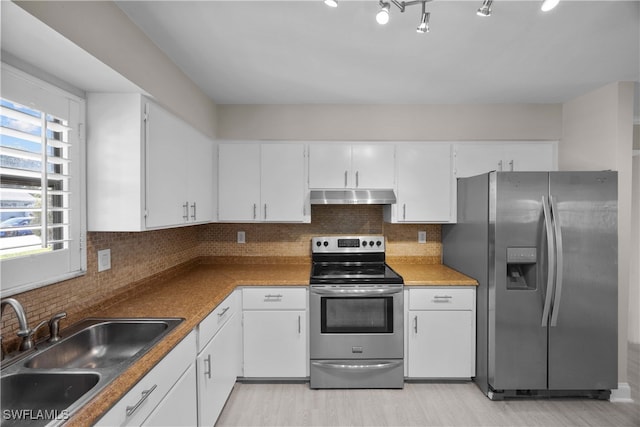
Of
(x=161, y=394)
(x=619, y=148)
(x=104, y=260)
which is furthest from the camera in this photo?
(x=619, y=148)

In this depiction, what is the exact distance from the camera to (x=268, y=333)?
8.38 feet

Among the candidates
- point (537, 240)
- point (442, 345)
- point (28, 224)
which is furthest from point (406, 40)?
point (442, 345)

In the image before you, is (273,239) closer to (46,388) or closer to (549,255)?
(46,388)

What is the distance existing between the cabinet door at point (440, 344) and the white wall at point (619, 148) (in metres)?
1.14

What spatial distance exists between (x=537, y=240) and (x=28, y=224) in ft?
10.0

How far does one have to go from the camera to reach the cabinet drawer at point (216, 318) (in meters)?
1.79

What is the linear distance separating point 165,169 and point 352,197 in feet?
5.11

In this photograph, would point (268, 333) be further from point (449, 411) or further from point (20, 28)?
point (20, 28)

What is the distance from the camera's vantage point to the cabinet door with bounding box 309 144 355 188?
2.90 metres

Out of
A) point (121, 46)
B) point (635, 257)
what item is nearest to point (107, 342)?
point (121, 46)

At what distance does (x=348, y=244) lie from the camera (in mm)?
3119

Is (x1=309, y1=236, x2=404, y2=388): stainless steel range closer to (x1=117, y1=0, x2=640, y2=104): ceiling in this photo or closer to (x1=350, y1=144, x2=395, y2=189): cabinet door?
(x1=350, y1=144, x2=395, y2=189): cabinet door

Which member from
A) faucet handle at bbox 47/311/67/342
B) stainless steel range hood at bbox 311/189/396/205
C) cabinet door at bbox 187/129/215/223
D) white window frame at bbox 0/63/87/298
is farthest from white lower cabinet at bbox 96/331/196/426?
stainless steel range hood at bbox 311/189/396/205

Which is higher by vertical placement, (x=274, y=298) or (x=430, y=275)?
(x=430, y=275)
